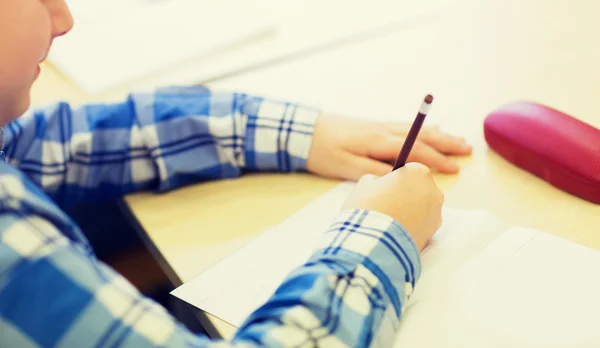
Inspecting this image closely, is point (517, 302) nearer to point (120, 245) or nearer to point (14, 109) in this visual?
point (14, 109)

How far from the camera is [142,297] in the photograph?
400 millimetres

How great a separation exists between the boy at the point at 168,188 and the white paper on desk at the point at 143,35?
5.5 inches

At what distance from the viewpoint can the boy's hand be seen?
59 cm

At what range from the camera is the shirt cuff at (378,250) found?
0.43 metres

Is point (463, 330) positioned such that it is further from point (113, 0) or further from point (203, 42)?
point (113, 0)

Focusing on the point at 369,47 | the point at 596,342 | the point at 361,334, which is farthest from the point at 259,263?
the point at 369,47

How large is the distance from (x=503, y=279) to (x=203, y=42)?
0.59 metres

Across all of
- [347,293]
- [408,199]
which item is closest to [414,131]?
[408,199]

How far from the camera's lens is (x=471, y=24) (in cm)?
85

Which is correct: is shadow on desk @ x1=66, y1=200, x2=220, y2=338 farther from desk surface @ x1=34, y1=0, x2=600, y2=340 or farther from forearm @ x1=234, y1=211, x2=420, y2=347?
forearm @ x1=234, y1=211, x2=420, y2=347

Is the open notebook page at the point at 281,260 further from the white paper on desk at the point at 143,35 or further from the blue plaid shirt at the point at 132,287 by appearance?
the white paper on desk at the point at 143,35

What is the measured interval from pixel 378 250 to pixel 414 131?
0.38 ft

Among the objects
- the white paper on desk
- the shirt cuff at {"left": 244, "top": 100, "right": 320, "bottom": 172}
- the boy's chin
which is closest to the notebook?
the shirt cuff at {"left": 244, "top": 100, "right": 320, "bottom": 172}

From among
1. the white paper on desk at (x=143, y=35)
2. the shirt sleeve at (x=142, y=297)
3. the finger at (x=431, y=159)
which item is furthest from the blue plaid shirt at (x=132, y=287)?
the white paper on desk at (x=143, y=35)
